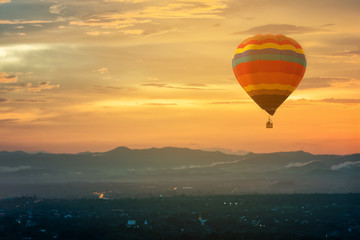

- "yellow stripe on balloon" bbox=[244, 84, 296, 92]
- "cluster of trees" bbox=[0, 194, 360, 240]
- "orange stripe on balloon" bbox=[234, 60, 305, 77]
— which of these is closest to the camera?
"orange stripe on balloon" bbox=[234, 60, 305, 77]

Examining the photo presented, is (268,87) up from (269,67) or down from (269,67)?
down

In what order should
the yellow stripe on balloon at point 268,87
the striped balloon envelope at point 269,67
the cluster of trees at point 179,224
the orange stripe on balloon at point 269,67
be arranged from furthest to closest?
1. the cluster of trees at point 179,224
2. the yellow stripe on balloon at point 268,87
3. the striped balloon envelope at point 269,67
4. the orange stripe on balloon at point 269,67

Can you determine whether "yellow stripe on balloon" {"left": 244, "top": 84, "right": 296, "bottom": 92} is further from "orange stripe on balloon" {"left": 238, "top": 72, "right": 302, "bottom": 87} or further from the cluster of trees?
the cluster of trees

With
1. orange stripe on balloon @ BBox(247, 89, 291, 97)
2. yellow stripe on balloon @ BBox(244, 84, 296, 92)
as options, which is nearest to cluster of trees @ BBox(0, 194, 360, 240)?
orange stripe on balloon @ BBox(247, 89, 291, 97)

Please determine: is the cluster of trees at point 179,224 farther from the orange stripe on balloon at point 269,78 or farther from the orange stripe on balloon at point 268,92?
the orange stripe on balloon at point 269,78

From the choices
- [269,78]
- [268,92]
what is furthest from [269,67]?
[268,92]

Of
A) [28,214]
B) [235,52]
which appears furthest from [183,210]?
Answer: [235,52]

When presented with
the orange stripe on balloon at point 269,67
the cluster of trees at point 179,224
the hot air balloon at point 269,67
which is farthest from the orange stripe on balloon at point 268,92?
the cluster of trees at point 179,224

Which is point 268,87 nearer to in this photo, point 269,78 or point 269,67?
point 269,78

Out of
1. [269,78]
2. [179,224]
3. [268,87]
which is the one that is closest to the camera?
[269,78]
